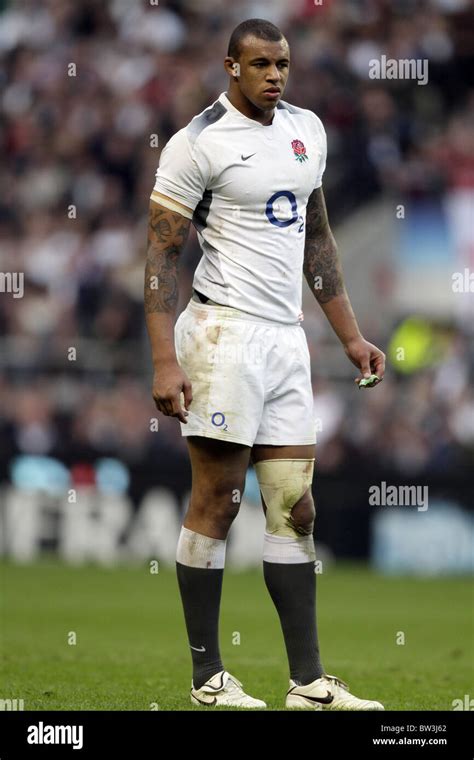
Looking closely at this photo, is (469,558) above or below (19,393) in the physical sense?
below

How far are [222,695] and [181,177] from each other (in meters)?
1.98

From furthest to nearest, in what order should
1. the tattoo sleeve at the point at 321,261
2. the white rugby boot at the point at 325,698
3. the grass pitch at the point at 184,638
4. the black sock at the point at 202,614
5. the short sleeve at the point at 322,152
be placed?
the grass pitch at the point at 184,638
the tattoo sleeve at the point at 321,261
the short sleeve at the point at 322,152
the black sock at the point at 202,614
the white rugby boot at the point at 325,698

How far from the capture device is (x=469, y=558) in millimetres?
15570

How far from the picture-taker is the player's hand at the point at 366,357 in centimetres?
632

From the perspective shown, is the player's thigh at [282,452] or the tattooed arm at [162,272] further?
the player's thigh at [282,452]

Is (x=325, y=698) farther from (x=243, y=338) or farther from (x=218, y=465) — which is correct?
(x=243, y=338)

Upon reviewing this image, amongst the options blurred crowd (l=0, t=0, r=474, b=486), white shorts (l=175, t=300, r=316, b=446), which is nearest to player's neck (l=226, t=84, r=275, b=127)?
white shorts (l=175, t=300, r=316, b=446)

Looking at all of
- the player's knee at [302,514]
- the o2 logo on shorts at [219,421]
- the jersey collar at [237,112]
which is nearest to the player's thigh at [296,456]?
the player's knee at [302,514]

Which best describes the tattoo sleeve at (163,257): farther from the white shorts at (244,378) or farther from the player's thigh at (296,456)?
the player's thigh at (296,456)

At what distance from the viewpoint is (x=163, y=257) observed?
5.98 meters

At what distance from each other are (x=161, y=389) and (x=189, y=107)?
14530 millimetres

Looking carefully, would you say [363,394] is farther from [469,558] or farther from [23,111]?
[23,111]
